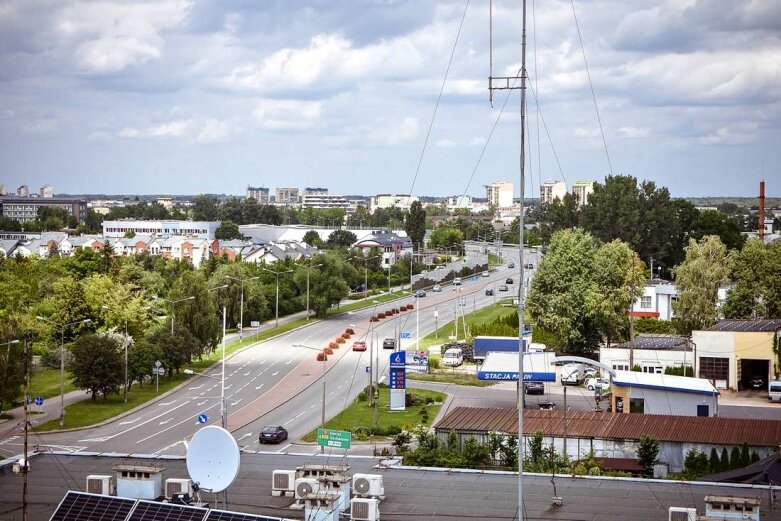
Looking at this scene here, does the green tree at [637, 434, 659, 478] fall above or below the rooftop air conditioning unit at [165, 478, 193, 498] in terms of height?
below

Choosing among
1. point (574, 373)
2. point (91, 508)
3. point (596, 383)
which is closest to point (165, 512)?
point (91, 508)

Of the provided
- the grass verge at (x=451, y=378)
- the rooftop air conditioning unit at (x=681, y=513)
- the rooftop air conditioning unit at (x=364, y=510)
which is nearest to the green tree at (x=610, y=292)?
the grass verge at (x=451, y=378)

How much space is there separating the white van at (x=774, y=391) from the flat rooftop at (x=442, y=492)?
112 ft

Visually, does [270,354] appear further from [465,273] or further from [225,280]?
[465,273]

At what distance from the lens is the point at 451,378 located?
226 feet

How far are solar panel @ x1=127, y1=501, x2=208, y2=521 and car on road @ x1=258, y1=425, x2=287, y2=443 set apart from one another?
26.6 m

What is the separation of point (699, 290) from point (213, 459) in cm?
6174

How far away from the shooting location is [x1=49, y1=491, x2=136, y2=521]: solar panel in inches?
963

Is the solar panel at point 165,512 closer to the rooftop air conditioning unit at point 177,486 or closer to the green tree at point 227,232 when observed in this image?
the rooftop air conditioning unit at point 177,486

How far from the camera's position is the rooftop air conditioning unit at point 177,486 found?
2646 centimetres

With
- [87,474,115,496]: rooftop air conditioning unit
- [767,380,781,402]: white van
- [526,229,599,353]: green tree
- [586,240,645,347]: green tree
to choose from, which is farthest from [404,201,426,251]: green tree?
[87,474,115,496]: rooftop air conditioning unit

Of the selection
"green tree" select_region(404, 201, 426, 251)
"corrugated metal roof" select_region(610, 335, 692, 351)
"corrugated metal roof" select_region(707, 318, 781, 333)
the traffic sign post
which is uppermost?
"green tree" select_region(404, 201, 426, 251)

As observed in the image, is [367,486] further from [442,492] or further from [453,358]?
[453,358]

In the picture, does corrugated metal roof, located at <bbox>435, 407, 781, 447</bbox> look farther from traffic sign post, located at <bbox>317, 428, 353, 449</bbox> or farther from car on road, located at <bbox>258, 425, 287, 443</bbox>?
car on road, located at <bbox>258, 425, 287, 443</bbox>
